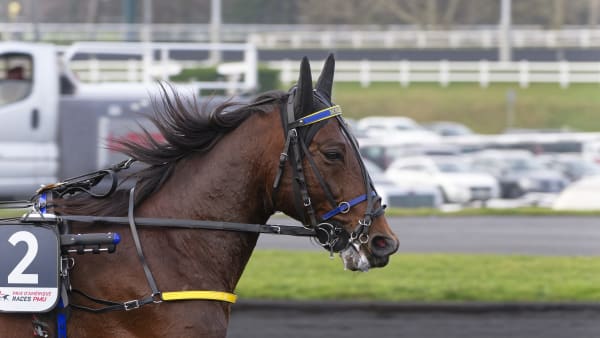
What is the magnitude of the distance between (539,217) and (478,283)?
7.60 m

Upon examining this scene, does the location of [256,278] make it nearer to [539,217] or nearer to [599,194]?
[539,217]

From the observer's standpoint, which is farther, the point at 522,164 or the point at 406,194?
the point at 522,164

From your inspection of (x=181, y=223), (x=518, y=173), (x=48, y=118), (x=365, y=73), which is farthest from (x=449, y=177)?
(x=181, y=223)

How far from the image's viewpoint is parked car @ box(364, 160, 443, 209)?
19781 mm

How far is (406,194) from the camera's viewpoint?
19.8 meters

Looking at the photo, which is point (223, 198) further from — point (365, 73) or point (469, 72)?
point (469, 72)

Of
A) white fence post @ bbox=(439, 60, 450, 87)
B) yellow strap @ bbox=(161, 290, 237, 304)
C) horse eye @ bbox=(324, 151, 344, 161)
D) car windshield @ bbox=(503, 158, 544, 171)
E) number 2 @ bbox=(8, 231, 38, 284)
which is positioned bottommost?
car windshield @ bbox=(503, 158, 544, 171)

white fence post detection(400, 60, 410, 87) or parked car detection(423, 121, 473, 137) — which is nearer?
parked car detection(423, 121, 473, 137)

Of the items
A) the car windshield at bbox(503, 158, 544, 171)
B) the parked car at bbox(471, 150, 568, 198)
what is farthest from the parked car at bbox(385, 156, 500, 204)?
the car windshield at bbox(503, 158, 544, 171)

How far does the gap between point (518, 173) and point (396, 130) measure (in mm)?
10848

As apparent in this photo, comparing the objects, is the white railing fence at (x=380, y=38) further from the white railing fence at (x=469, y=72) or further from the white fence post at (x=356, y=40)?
the white railing fence at (x=469, y=72)

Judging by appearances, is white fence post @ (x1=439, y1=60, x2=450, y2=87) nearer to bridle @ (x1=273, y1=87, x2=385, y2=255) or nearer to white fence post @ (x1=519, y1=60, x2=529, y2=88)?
white fence post @ (x1=519, y1=60, x2=529, y2=88)

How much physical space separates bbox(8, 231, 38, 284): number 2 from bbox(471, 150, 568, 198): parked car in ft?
66.9

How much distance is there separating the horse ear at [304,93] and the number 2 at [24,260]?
113 cm
